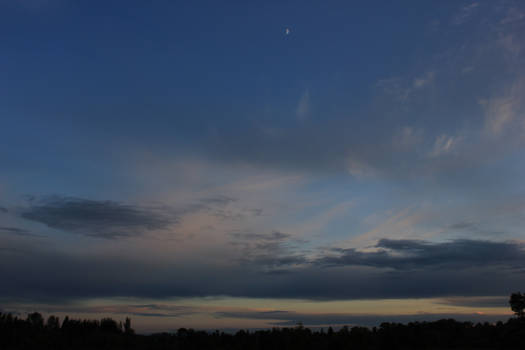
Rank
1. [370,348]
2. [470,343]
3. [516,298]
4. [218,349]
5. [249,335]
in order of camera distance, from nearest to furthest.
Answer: [470,343] < [370,348] < [516,298] < [218,349] < [249,335]

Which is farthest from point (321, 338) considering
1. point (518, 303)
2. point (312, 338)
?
point (518, 303)

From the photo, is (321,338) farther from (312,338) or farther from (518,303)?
(518,303)

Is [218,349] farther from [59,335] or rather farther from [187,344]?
[59,335]

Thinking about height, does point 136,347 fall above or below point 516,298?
below

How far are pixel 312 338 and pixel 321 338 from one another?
3759mm

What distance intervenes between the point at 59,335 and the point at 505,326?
182m

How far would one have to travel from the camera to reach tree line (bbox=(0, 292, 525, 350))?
461 ft

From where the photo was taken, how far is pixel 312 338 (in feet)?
591

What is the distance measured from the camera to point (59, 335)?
195375mm

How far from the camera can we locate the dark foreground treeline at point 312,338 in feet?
459

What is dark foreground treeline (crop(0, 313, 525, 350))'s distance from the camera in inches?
5512

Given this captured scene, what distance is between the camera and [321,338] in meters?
179

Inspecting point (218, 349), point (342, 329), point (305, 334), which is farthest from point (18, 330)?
point (342, 329)

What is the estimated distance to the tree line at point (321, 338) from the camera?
140625 millimetres
